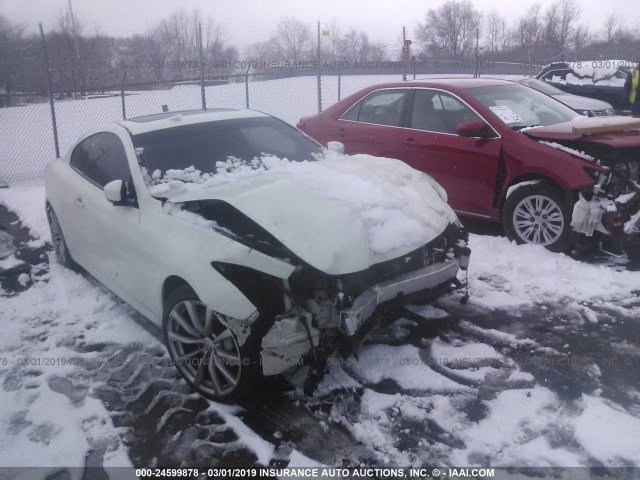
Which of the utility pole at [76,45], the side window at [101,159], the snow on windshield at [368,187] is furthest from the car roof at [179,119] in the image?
the utility pole at [76,45]

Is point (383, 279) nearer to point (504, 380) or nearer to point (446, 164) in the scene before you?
point (504, 380)

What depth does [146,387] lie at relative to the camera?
3.24 m

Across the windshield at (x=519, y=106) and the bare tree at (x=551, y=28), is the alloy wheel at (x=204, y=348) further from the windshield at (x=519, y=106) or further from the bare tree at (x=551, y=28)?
the bare tree at (x=551, y=28)

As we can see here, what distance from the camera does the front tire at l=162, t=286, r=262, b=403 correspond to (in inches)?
113

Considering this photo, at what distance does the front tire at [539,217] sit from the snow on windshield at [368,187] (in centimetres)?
148

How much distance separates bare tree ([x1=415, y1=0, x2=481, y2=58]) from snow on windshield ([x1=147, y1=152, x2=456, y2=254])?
50570 mm

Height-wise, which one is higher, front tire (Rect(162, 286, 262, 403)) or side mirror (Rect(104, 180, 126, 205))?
side mirror (Rect(104, 180, 126, 205))

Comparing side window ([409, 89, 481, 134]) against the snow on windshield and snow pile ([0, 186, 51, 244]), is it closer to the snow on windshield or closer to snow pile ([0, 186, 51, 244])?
the snow on windshield

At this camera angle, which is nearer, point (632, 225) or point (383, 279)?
point (383, 279)

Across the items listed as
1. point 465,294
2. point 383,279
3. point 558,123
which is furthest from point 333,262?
point 558,123

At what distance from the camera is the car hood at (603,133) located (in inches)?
190

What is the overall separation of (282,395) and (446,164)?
355cm

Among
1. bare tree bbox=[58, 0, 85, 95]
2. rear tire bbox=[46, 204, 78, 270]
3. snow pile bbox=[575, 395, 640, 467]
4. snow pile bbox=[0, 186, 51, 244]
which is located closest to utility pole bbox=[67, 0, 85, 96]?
bare tree bbox=[58, 0, 85, 95]

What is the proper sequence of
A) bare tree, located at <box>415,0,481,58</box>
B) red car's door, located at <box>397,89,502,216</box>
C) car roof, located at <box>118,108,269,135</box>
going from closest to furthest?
car roof, located at <box>118,108,269,135</box>, red car's door, located at <box>397,89,502,216</box>, bare tree, located at <box>415,0,481,58</box>
